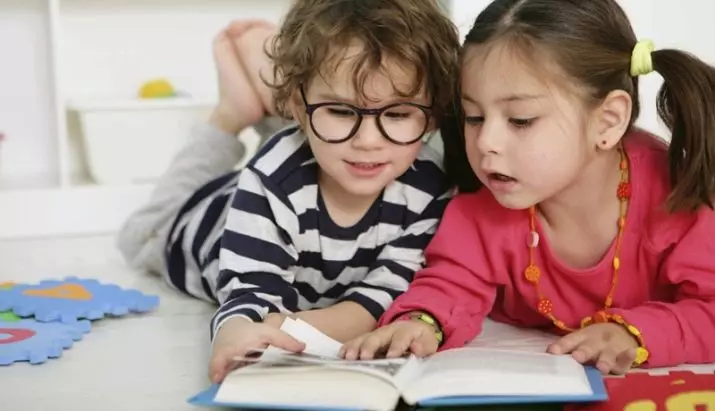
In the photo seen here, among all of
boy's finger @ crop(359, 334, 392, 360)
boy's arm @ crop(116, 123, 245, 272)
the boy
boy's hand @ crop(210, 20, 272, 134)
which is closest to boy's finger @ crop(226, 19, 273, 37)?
boy's hand @ crop(210, 20, 272, 134)

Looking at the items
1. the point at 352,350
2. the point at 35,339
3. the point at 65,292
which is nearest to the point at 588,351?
the point at 352,350

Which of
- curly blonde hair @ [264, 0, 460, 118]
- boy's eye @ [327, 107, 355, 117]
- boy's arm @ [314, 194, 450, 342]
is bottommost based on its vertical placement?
boy's arm @ [314, 194, 450, 342]

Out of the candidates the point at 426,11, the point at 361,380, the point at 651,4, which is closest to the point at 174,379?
the point at 361,380

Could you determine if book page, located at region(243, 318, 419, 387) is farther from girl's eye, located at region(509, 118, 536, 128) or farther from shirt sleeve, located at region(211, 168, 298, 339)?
girl's eye, located at region(509, 118, 536, 128)

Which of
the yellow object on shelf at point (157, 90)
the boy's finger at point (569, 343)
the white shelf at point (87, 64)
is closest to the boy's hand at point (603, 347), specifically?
the boy's finger at point (569, 343)

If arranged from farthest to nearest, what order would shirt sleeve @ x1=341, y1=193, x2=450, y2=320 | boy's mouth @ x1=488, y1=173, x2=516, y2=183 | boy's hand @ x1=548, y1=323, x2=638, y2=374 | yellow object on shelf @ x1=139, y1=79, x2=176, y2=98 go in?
1. yellow object on shelf @ x1=139, y1=79, x2=176, y2=98
2. shirt sleeve @ x1=341, y1=193, x2=450, y2=320
3. boy's mouth @ x1=488, y1=173, x2=516, y2=183
4. boy's hand @ x1=548, y1=323, x2=638, y2=374

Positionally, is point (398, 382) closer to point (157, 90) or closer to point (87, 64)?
point (157, 90)

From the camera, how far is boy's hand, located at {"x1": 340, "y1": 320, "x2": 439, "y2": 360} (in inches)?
40.3

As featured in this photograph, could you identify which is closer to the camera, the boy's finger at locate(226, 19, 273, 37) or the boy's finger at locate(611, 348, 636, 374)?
the boy's finger at locate(611, 348, 636, 374)

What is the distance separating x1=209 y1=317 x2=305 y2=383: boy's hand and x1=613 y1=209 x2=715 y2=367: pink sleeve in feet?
1.15

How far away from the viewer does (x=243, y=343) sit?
101 centimetres

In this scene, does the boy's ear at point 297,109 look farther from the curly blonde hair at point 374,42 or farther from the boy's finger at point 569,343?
the boy's finger at point 569,343

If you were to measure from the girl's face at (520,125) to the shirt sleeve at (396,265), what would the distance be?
17cm

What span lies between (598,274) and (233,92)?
27.4 inches
